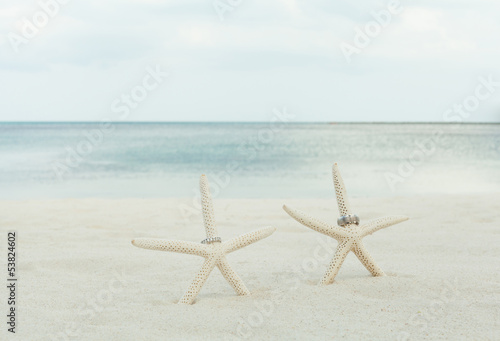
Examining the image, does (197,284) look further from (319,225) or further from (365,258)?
(365,258)

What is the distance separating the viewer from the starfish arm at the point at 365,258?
347 cm

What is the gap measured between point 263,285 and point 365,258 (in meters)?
0.74

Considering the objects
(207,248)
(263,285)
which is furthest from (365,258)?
(207,248)

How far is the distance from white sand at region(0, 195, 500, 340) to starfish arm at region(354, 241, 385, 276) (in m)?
0.12

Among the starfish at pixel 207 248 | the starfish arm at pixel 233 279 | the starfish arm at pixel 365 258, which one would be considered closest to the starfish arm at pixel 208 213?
the starfish at pixel 207 248

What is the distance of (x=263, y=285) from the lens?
3.65 metres

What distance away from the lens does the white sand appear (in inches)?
108

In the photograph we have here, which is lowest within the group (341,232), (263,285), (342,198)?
(263,285)

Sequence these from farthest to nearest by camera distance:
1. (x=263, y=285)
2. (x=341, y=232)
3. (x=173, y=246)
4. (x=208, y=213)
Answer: (x=263, y=285) < (x=341, y=232) < (x=208, y=213) < (x=173, y=246)

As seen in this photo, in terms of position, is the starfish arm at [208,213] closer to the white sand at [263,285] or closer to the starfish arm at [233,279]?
the starfish arm at [233,279]

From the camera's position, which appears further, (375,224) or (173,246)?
(375,224)

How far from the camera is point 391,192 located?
12555mm

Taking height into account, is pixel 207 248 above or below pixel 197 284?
above

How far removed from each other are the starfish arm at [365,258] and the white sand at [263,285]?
116 mm
